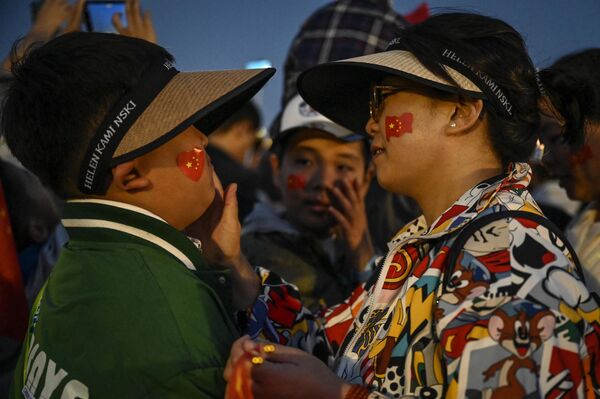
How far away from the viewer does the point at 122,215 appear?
2381mm

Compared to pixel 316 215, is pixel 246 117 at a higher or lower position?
lower

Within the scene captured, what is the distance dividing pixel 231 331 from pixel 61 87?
2.76 feet

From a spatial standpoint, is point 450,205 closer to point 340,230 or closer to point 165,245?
point 165,245

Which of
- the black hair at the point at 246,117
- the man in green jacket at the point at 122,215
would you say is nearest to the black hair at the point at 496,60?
the man in green jacket at the point at 122,215

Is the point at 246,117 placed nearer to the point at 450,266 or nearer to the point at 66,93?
the point at 66,93

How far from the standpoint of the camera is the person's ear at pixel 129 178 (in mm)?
2408

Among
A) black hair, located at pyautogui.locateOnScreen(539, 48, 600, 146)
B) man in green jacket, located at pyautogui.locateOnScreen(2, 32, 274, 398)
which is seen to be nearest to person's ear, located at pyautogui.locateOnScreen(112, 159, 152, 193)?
man in green jacket, located at pyautogui.locateOnScreen(2, 32, 274, 398)

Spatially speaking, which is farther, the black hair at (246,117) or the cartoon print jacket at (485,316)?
the black hair at (246,117)

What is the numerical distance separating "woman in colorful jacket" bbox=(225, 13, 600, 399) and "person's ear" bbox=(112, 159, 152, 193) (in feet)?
2.09

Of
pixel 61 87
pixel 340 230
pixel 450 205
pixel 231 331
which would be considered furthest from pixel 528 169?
pixel 340 230

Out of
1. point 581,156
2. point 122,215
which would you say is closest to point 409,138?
point 122,215

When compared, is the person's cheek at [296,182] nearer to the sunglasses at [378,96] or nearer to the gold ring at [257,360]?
the sunglasses at [378,96]

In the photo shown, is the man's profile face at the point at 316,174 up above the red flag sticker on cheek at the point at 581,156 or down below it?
below

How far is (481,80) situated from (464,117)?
0.50ft
